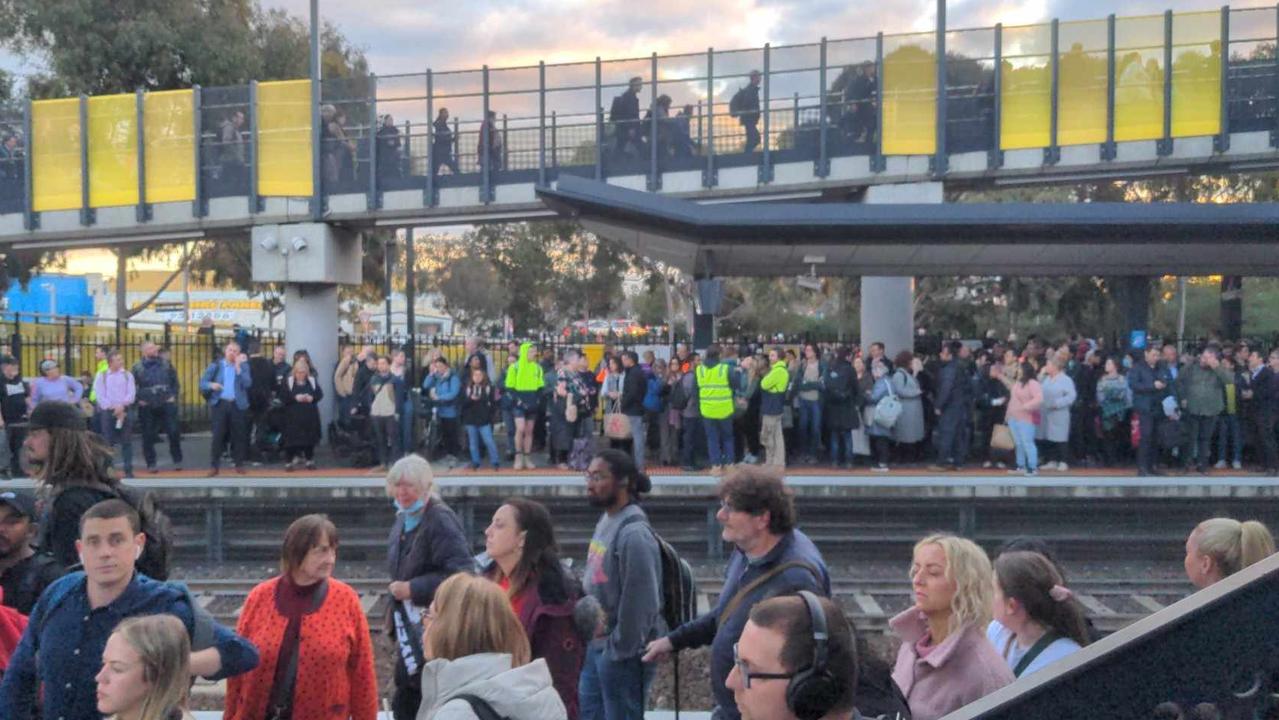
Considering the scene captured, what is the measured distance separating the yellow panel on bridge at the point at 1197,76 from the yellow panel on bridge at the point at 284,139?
15.6 metres

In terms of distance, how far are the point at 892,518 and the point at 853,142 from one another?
31.3 ft

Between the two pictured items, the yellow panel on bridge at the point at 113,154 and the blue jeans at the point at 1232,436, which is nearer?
the blue jeans at the point at 1232,436

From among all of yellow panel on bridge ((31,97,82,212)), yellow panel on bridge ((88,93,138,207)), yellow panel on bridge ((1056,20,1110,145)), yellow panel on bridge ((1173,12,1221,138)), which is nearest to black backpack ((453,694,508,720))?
yellow panel on bridge ((1056,20,1110,145))

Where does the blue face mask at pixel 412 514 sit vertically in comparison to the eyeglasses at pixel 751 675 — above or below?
below

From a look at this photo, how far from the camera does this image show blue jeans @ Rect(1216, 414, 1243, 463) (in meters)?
17.4

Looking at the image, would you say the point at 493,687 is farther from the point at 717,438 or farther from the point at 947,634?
the point at 717,438

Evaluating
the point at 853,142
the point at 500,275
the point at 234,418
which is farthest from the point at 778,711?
the point at 500,275

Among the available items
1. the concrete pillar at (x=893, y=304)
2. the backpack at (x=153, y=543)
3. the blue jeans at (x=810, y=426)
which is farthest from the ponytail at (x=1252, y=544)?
the concrete pillar at (x=893, y=304)

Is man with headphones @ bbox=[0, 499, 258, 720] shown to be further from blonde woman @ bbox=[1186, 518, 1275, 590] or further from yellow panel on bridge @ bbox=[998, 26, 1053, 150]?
yellow panel on bridge @ bbox=[998, 26, 1053, 150]

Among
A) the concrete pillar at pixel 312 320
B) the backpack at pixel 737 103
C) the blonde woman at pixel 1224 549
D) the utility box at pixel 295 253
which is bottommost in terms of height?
the blonde woman at pixel 1224 549

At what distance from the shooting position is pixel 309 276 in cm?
2202

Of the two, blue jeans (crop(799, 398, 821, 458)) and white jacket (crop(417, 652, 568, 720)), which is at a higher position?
white jacket (crop(417, 652, 568, 720))

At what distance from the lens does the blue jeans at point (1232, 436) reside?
57.1ft

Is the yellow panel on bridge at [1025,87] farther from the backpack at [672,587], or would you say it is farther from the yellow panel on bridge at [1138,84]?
the backpack at [672,587]
